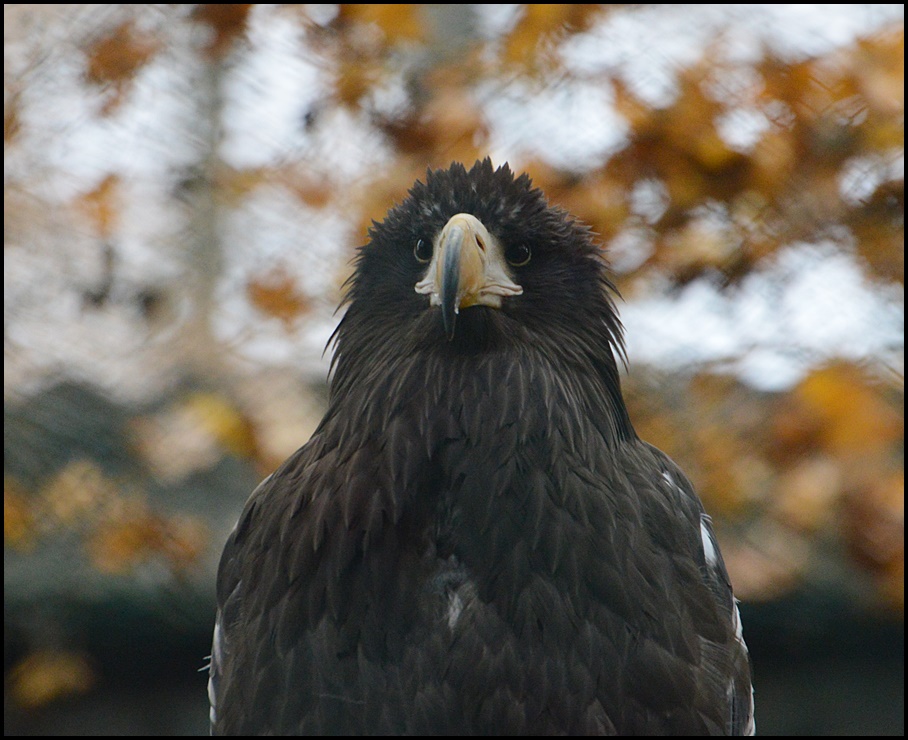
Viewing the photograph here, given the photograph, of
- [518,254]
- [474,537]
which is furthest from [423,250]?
[474,537]

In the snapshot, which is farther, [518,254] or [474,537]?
[518,254]

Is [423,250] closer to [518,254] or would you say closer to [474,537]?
[518,254]

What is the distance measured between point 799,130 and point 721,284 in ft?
2.59

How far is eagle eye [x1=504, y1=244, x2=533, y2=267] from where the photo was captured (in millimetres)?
2193

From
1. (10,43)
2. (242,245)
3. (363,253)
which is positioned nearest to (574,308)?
(363,253)

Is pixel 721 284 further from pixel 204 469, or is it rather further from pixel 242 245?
pixel 204 469

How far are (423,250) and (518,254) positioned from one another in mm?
225

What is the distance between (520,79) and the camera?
4297 mm

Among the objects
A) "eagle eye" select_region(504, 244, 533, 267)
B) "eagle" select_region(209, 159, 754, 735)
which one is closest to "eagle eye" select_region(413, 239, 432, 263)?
"eagle" select_region(209, 159, 754, 735)

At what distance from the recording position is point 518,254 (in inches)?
86.7

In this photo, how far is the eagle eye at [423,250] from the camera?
7.13 ft

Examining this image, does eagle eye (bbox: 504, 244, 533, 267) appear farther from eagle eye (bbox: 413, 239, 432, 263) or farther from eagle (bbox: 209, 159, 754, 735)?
eagle eye (bbox: 413, 239, 432, 263)

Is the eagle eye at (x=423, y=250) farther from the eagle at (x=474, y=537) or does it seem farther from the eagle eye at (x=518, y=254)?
the eagle eye at (x=518, y=254)

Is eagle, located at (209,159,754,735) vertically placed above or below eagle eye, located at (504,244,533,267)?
below
